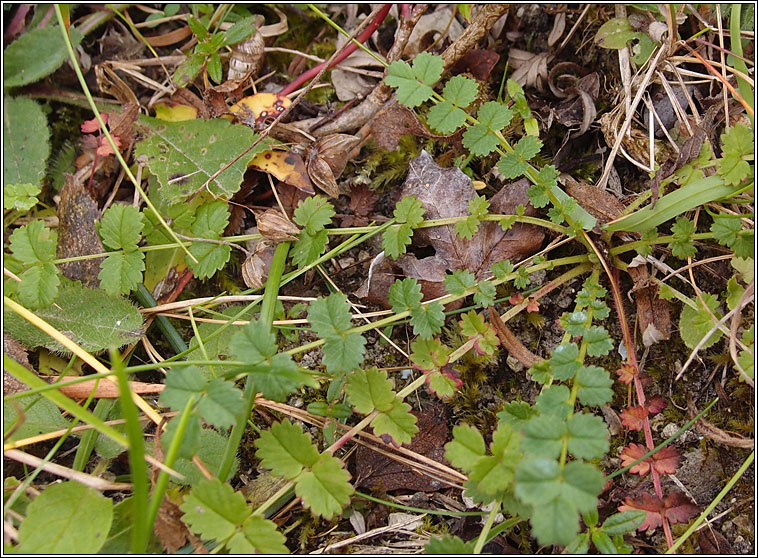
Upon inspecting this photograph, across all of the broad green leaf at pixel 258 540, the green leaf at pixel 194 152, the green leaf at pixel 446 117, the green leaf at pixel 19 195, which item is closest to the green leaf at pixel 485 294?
Result: the green leaf at pixel 446 117

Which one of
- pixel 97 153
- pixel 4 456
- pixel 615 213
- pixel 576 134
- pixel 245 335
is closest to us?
pixel 245 335

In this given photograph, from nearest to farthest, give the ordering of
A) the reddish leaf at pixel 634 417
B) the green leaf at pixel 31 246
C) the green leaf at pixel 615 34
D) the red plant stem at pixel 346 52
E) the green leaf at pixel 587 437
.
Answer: the green leaf at pixel 587 437, the reddish leaf at pixel 634 417, the green leaf at pixel 31 246, the green leaf at pixel 615 34, the red plant stem at pixel 346 52

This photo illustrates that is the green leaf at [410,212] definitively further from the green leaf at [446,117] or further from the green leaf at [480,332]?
the green leaf at [480,332]

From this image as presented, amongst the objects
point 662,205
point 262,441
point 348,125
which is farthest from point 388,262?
point 662,205

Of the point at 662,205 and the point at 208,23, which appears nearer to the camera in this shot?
the point at 662,205

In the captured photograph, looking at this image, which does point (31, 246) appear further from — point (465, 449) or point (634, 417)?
point (634, 417)

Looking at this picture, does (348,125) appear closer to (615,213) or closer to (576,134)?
(576,134)
